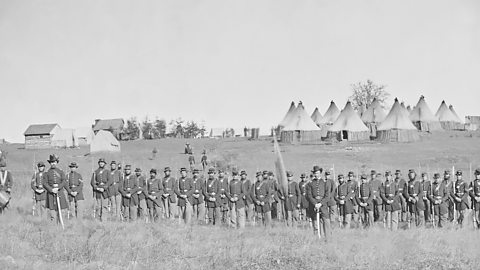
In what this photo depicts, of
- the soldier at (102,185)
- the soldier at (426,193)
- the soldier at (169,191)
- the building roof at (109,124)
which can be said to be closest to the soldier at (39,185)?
the soldier at (102,185)

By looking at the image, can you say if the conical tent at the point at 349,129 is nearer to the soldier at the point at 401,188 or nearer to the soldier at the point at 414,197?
the soldier at the point at 401,188

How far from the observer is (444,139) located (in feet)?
181

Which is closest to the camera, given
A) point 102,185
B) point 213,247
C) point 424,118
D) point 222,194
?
point 213,247

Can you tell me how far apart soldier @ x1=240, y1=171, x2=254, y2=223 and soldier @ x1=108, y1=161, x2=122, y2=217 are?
3.41 meters

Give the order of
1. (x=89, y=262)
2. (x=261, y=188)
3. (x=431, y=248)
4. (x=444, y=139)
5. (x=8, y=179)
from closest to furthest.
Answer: (x=89, y=262), (x=431, y=248), (x=8, y=179), (x=261, y=188), (x=444, y=139)

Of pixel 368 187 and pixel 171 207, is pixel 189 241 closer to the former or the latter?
pixel 171 207

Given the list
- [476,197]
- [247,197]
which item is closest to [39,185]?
[247,197]

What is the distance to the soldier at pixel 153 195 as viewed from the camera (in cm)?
1702

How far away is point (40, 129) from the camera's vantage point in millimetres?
68438

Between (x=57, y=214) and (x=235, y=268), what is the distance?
612 cm

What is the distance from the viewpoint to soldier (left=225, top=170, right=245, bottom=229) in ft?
54.2

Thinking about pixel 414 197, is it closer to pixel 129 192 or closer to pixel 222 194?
pixel 222 194

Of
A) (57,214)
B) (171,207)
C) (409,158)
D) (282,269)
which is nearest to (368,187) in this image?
(171,207)

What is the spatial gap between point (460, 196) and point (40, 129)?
59.1m
